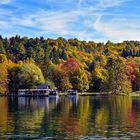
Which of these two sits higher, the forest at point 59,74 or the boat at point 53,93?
the forest at point 59,74

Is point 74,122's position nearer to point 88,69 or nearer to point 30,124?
point 30,124

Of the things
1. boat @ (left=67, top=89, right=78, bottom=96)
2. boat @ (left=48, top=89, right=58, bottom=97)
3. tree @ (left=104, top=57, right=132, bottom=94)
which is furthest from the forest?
boat @ (left=48, top=89, right=58, bottom=97)

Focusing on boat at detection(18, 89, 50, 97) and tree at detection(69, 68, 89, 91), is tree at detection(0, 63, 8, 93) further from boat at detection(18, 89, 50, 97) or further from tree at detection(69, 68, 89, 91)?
tree at detection(69, 68, 89, 91)

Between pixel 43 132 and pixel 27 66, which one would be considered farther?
pixel 27 66

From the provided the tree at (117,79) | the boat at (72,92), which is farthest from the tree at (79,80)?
the tree at (117,79)

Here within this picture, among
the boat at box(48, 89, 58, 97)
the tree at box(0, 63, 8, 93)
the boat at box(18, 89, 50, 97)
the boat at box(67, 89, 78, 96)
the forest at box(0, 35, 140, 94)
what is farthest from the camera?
the forest at box(0, 35, 140, 94)

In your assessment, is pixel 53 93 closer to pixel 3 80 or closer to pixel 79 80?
pixel 79 80

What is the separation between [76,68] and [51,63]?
12.3 metres

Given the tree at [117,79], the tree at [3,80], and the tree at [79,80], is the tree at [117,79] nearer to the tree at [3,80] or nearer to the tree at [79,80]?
the tree at [79,80]

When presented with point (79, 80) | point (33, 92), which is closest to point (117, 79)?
point (79, 80)

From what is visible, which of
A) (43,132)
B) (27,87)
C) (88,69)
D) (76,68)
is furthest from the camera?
(88,69)

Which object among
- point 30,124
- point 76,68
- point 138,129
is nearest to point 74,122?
point 30,124

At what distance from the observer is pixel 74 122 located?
56812 mm

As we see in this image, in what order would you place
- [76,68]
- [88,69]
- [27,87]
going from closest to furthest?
[27,87]
[76,68]
[88,69]
